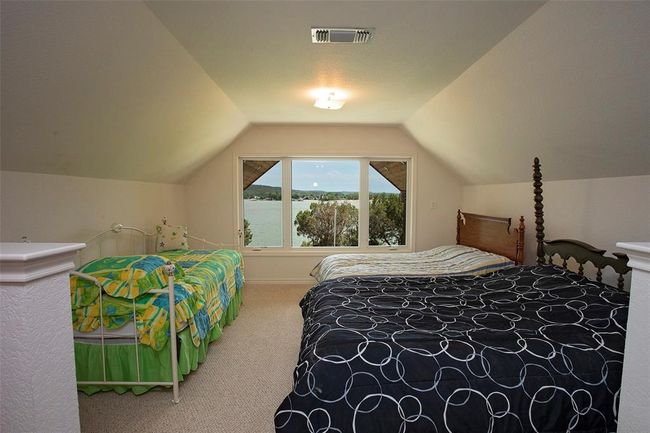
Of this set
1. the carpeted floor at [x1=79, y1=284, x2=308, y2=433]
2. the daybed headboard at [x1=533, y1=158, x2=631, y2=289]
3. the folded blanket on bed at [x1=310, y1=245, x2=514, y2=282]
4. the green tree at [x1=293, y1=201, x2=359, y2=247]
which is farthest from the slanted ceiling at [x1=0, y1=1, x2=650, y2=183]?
the green tree at [x1=293, y1=201, x2=359, y2=247]

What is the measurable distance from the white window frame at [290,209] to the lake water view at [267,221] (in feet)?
0.21

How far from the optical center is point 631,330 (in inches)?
36.7

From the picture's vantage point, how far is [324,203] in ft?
15.9

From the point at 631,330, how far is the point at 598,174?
198 centimetres

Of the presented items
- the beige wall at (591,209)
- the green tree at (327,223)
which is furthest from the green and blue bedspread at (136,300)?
the beige wall at (591,209)

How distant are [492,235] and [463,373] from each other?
247cm

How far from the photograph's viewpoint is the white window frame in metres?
4.67

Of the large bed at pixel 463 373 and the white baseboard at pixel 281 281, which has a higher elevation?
the large bed at pixel 463 373

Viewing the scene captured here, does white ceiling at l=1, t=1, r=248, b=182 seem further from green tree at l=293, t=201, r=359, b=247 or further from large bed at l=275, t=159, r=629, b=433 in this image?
green tree at l=293, t=201, r=359, b=247

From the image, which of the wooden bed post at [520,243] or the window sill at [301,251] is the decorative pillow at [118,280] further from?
the wooden bed post at [520,243]

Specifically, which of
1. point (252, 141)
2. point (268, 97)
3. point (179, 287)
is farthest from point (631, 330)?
point (252, 141)

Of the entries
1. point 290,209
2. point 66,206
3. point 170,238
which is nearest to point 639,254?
point 66,206

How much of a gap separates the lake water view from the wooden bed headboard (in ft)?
5.05

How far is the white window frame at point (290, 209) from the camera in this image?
4672mm
